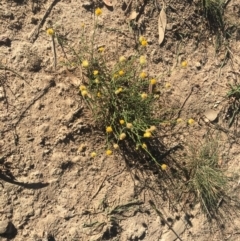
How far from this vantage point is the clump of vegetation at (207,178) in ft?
8.11

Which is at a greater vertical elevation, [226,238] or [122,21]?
[122,21]

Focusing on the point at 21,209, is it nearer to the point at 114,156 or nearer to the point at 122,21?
the point at 114,156

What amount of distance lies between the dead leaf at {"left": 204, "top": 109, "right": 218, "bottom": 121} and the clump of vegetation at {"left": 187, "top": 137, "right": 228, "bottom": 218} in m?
0.14

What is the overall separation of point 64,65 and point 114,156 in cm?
57

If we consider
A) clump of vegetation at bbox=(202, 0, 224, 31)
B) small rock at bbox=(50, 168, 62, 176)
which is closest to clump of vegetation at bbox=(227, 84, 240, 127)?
clump of vegetation at bbox=(202, 0, 224, 31)

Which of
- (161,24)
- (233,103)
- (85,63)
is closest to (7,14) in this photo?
(85,63)

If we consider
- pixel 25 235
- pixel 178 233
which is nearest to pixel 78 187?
pixel 25 235

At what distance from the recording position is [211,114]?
2.56m

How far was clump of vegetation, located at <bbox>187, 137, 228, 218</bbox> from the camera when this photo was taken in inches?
97.3

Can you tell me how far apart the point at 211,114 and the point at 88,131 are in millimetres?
742

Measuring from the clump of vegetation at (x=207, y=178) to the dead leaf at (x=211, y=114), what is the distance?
→ 136 mm

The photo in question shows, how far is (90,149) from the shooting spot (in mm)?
2379

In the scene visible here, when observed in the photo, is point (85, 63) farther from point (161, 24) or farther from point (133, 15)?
point (161, 24)

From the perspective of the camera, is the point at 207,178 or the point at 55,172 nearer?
the point at 55,172
